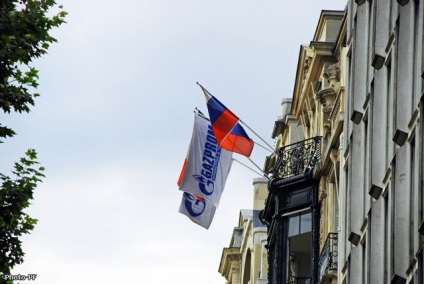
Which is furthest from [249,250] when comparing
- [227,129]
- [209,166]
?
[227,129]

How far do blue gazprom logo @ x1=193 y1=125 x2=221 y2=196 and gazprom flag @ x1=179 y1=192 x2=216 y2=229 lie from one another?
402mm

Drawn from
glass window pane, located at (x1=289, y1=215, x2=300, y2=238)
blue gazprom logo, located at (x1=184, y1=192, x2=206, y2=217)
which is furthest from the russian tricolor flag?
glass window pane, located at (x1=289, y1=215, x2=300, y2=238)

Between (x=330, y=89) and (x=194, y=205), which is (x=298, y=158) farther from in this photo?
(x=194, y=205)

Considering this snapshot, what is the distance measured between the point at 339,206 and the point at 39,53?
1185 centimetres

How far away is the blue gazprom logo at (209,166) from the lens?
2154 inches

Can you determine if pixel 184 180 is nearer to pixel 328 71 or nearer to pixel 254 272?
pixel 328 71

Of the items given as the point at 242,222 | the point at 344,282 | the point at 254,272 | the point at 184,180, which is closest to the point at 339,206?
the point at 344,282

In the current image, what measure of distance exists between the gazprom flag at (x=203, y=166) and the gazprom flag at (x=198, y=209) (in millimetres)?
250

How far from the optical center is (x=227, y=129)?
53.4 metres

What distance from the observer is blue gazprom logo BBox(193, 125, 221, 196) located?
54.7m

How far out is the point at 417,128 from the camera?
33.2 metres

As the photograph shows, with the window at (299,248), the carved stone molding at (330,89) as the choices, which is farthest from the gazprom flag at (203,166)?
the carved stone molding at (330,89)

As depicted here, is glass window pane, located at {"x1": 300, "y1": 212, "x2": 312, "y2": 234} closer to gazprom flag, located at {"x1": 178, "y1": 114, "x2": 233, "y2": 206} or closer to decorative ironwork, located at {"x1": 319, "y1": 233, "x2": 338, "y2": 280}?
decorative ironwork, located at {"x1": 319, "y1": 233, "x2": 338, "y2": 280}

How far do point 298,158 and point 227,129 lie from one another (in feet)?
8.43
